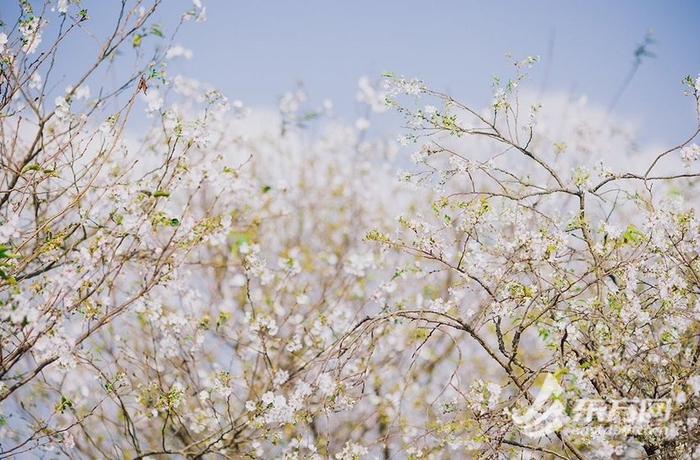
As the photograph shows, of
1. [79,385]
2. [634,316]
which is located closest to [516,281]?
[634,316]

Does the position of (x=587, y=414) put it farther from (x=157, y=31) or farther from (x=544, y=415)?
(x=157, y=31)

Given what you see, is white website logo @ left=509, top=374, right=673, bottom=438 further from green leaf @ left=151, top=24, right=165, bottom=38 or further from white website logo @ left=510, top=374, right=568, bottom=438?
green leaf @ left=151, top=24, right=165, bottom=38

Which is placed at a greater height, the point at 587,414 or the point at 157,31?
the point at 157,31

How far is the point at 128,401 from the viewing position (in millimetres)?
4180

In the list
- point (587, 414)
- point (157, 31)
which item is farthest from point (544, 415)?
point (157, 31)

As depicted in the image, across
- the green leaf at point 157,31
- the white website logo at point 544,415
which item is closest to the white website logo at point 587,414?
the white website logo at point 544,415

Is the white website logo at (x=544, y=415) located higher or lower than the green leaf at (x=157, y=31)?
lower

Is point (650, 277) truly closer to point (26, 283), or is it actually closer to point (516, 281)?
point (516, 281)

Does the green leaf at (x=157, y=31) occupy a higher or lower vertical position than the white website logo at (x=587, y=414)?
higher

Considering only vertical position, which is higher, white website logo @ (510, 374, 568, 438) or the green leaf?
the green leaf

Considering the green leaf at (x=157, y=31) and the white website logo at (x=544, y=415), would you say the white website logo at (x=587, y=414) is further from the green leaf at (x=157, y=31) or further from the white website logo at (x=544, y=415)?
the green leaf at (x=157, y=31)

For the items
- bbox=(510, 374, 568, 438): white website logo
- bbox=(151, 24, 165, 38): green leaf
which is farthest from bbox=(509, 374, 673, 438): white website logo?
bbox=(151, 24, 165, 38): green leaf

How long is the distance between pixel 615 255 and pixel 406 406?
4.26m

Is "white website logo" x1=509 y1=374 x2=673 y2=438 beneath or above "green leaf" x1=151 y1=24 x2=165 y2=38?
beneath
